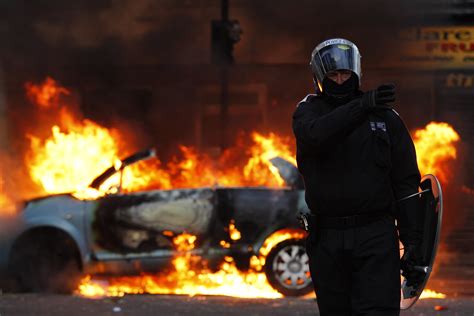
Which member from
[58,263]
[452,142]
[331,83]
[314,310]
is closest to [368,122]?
[331,83]

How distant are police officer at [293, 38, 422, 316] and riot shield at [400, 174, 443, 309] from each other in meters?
0.07

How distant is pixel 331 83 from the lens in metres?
3.98

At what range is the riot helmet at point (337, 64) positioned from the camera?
3.97m

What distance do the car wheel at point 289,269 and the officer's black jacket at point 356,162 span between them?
14.8 feet

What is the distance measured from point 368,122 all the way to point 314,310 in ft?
11.3

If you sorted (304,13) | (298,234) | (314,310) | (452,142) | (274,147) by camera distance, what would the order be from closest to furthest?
(314,310) < (298,234) < (274,147) < (452,142) < (304,13)

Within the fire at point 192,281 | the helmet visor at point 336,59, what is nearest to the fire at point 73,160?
the fire at point 192,281

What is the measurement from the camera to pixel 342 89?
13.0 ft

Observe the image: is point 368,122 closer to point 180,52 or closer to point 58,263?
point 58,263

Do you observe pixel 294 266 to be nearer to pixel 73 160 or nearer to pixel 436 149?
pixel 73 160

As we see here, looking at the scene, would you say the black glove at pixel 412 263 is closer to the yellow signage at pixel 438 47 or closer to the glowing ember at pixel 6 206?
the glowing ember at pixel 6 206

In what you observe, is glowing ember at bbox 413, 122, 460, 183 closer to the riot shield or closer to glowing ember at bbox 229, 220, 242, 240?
glowing ember at bbox 229, 220, 242, 240

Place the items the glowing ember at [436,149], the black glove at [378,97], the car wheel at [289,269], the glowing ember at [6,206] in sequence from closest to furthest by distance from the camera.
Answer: the black glove at [378,97]
the car wheel at [289,269]
the glowing ember at [6,206]
the glowing ember at [436,149]

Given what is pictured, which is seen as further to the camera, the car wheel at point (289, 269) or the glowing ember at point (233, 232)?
the glowing ember at point (233, 232)
